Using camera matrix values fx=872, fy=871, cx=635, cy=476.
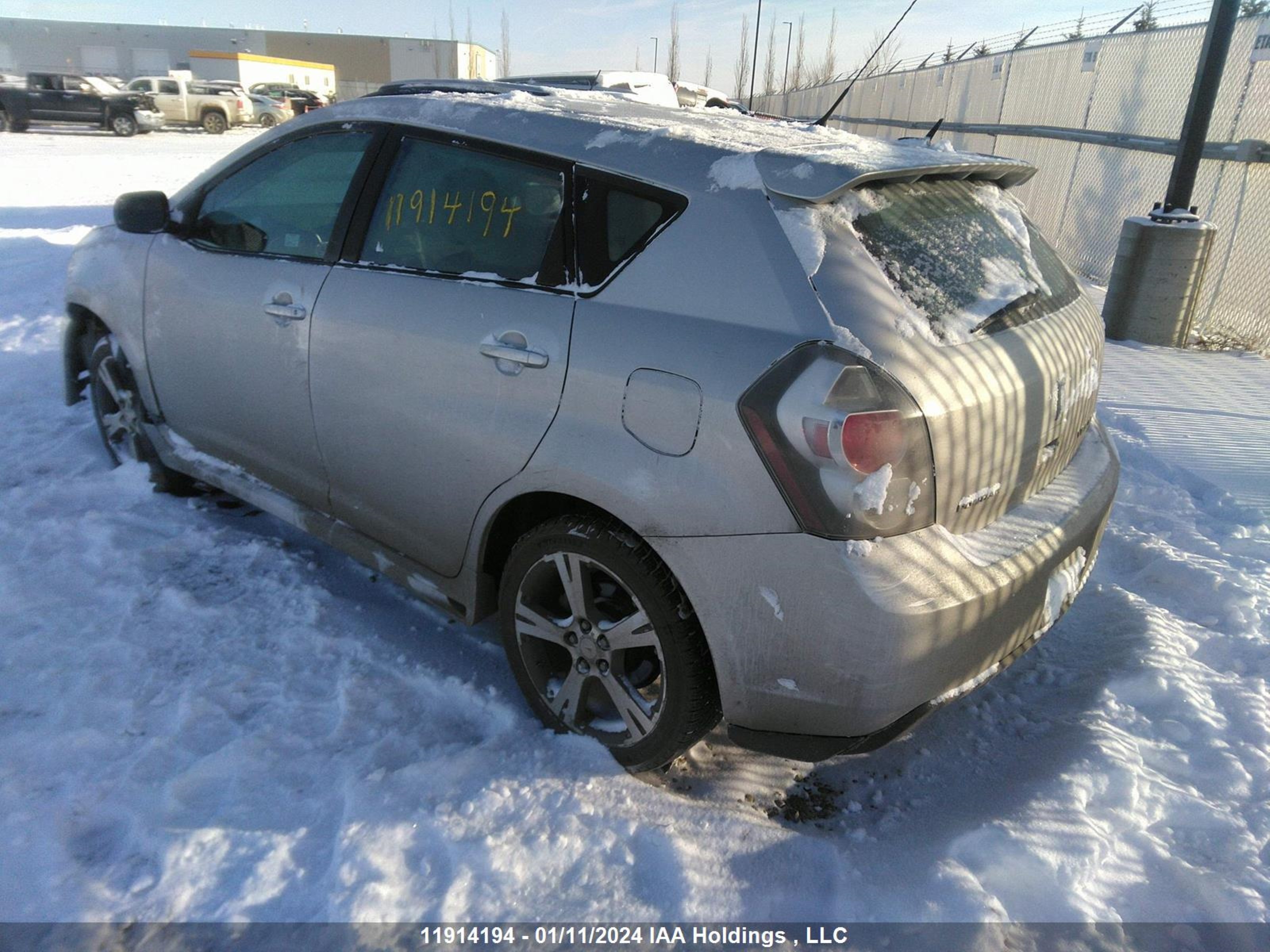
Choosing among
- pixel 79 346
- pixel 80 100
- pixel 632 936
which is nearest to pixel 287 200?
pixel 79 346

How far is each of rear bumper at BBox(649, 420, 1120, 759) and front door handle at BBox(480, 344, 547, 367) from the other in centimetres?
59

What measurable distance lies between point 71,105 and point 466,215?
3002 cm

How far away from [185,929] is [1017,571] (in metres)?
2.12

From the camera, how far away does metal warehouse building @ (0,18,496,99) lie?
210ft

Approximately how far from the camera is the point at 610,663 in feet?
7.84

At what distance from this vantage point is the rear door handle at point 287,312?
2955 millimetres

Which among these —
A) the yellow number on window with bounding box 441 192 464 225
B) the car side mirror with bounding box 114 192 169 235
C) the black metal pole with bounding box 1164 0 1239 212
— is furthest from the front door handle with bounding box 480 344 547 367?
the black metal pole with bounding box 1164 0 1239 212

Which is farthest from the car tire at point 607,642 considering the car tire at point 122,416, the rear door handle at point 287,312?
the car tire at point 122,416

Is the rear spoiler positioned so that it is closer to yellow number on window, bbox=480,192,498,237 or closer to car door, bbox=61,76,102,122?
yellow number on window, bbox=480,192,498,237

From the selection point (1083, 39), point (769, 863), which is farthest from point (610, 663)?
point (1083, 39)

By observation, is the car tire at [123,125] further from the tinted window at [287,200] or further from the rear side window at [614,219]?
the rear side window at [614,219]

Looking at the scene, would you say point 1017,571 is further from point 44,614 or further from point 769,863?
point 44,614

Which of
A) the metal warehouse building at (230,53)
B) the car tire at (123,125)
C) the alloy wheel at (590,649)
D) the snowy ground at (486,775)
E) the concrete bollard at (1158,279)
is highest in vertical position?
the metal warehouse building at (230,53)

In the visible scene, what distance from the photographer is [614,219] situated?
234 centimetres
